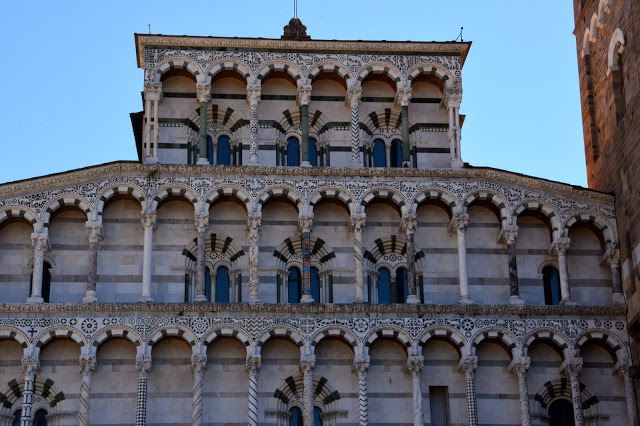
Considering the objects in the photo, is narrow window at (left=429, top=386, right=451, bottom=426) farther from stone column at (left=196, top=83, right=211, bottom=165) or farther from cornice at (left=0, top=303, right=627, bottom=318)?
stone column at (left=196, top=83, right=211, bottom=165)

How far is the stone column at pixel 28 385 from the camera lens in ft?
67.9

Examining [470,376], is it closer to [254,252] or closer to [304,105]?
[254,252]

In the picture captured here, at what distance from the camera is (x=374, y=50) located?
77.9ft

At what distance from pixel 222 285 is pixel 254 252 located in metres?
0.81

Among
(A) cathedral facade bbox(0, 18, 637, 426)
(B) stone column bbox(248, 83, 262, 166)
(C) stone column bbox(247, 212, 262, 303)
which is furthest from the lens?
(B) stone column bbox(248, 83, 262, 166)

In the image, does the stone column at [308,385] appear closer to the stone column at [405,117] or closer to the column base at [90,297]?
the column base at [90,297]

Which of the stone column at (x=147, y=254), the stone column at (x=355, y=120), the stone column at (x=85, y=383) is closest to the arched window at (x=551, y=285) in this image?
the stone column at (x=355, y=120)

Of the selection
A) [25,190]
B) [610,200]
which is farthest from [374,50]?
[25,190]

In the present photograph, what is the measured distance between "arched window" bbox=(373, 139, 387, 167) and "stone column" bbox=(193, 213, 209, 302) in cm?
328

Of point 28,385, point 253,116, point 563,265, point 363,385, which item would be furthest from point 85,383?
point 563,265

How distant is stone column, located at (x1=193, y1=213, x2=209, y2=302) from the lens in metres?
21.6

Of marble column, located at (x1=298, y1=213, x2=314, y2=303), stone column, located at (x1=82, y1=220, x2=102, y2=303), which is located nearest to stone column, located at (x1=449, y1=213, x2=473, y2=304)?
marble column, located at (x1=298, y1=213, x2=314, y2=303)

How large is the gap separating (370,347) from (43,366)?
506 centimetres

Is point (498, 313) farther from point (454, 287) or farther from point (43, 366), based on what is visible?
point (43, 366)
